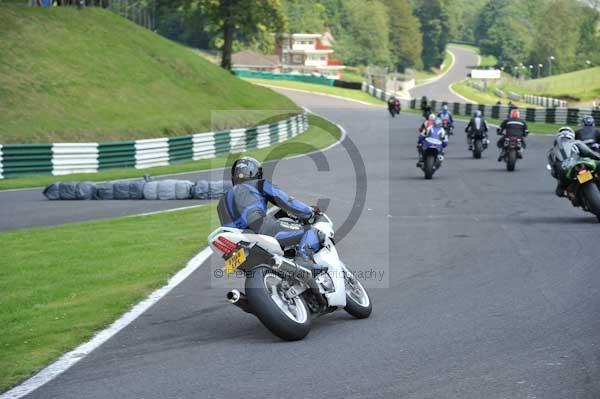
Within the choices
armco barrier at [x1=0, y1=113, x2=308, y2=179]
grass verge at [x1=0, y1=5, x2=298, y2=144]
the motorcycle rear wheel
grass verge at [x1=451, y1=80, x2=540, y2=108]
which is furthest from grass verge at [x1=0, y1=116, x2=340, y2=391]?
grass verge at [x1=451, y1=80, x2=540, y2=108]

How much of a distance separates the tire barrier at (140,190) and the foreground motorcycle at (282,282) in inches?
526

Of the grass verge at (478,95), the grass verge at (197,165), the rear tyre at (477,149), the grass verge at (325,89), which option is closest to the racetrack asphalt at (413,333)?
the grass verge at (197,165)

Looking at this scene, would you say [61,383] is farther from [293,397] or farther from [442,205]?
[442,205]

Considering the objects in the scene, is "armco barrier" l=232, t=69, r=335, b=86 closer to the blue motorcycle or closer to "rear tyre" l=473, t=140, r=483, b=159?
"rear tyre" l=473, t=140, r=483, b=159

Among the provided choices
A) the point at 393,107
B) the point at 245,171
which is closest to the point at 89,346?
the point at 245,171

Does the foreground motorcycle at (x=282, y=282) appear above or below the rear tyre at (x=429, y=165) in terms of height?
above

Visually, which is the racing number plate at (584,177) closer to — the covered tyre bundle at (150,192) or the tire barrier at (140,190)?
the tire barrier at (140,190)

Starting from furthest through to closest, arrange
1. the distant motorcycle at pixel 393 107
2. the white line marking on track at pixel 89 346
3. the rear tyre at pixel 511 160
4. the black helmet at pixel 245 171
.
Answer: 1. the distant motorcycle at pixel 393 107
2. the rear tyre at pixel 511 160
3. the black helmet at pixel 245 171
4. the white line marking on track at pixel 89 346

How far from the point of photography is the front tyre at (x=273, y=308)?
319 inches

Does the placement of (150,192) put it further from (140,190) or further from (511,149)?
(511,149)

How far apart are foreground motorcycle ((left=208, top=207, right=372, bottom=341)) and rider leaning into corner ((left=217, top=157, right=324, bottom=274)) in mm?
91

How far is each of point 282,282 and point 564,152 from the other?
9.77 m

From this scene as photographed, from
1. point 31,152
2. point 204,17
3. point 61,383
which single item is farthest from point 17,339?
point 204,17

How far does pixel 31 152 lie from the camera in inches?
1212
